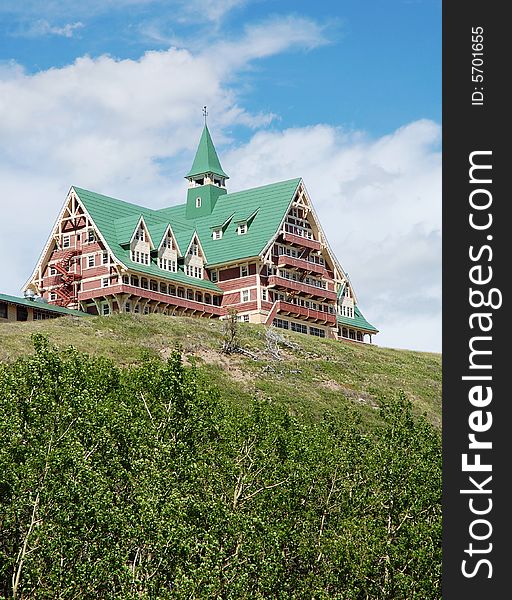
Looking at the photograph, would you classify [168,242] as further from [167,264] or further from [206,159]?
[206,159]

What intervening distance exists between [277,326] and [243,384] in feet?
75.3

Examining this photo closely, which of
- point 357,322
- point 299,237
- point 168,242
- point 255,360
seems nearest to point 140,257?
point 168,242

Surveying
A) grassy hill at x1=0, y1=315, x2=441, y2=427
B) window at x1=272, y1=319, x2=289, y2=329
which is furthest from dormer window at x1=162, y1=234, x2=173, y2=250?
window at x1=272, y1=319, x2=289, y2=329

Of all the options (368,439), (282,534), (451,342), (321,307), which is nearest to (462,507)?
(451,342)

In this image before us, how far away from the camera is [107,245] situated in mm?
85812

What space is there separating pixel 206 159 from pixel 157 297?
832 inches

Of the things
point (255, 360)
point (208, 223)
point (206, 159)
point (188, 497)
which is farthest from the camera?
point (206, 159)

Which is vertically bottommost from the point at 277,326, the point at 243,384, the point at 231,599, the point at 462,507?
the point at 231,599

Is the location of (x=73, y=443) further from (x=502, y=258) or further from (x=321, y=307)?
(x=321, y=307)

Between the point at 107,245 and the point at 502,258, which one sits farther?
the point at 107,245

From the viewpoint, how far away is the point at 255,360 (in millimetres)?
74188

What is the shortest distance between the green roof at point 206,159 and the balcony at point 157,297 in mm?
17236

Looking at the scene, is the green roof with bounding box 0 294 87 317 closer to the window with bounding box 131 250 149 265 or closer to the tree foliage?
the window with bounding box 131 250 149 265

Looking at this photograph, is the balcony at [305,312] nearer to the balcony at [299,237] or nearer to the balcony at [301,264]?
the balcony at [301,264]
